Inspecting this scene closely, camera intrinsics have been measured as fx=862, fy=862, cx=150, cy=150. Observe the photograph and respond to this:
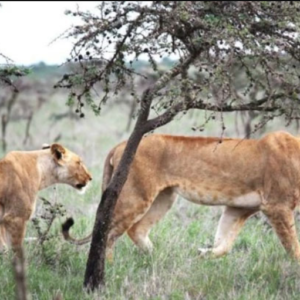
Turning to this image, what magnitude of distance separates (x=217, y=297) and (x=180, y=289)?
0.28m

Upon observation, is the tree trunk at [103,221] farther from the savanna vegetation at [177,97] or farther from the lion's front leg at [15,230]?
the lion's front leg at [15,230]

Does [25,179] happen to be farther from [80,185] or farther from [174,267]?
[174,267]

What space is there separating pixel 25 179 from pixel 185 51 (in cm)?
190

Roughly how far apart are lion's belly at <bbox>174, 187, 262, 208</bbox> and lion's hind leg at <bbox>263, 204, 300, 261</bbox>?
0.23m

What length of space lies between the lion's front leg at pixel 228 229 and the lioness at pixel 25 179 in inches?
51.3

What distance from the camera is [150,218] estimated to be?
26.0ft

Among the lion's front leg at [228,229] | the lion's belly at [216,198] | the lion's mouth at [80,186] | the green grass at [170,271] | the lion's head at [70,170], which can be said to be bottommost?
the green grass at [170,271]

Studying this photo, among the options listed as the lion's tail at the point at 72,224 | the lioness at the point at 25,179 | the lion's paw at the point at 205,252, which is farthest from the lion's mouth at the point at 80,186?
the lion's paw at the point at 205,252

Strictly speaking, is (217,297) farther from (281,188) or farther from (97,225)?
(281,188)

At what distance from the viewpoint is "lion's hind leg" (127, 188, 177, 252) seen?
7785 mm

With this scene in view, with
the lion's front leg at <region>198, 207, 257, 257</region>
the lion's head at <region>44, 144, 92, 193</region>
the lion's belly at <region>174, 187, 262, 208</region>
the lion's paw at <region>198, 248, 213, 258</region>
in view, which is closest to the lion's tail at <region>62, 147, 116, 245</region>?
the lion's head at <region>44, 144, 92, 193</region>

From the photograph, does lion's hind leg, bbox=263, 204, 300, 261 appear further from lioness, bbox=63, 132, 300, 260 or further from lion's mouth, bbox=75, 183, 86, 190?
lion's mouth, bbox=75, 183, 86, 190

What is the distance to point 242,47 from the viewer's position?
5.72 metres

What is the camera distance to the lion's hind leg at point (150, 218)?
7.79 metres
